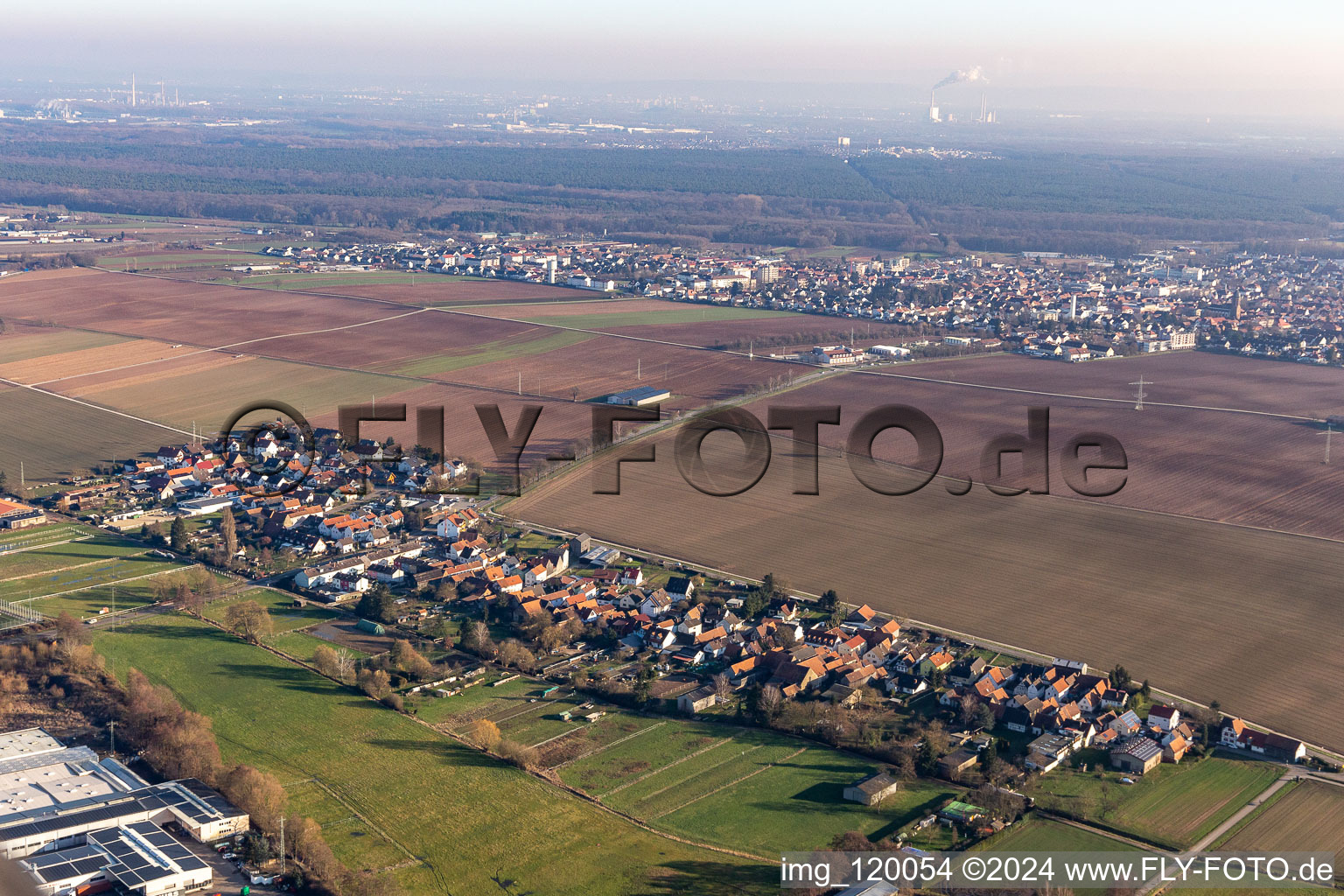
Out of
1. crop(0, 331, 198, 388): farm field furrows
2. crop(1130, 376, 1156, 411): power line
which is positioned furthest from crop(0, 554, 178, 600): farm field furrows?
crop(1130, 376, 1156, 411): power line

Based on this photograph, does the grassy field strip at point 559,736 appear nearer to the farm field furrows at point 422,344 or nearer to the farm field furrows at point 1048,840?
the farm field furrows at point 1048,840

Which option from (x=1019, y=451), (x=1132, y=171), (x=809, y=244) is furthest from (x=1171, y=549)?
(x=1132, y=171)

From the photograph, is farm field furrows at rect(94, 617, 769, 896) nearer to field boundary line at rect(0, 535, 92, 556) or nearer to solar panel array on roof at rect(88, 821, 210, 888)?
solar panel array on roof at rect(88, 821, 210, 888)

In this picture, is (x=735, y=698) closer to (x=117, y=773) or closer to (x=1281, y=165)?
(x=117, y=773)

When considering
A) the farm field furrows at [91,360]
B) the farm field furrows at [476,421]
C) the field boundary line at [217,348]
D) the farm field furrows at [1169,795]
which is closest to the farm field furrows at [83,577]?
the farm field furrows at [476,421]

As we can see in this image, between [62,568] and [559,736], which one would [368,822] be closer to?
[559,736]

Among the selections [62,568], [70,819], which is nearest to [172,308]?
[62,568]
